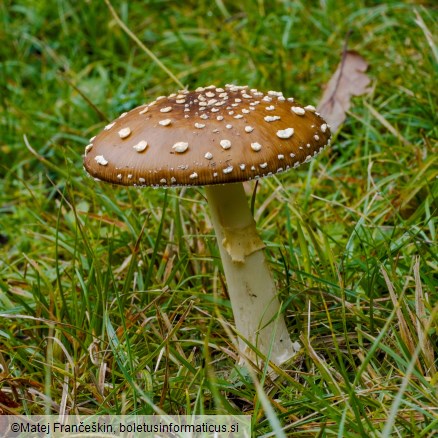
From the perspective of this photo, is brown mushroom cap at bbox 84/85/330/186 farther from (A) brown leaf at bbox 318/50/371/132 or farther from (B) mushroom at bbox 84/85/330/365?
(A) brown leaf at bbox 318/50/371/132

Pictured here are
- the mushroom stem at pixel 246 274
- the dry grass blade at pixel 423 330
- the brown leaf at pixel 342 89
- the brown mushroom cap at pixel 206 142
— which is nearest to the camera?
the brown mushroom cap at pixel 206 142

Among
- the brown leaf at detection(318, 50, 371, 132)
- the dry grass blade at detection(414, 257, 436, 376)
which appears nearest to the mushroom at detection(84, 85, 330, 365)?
the dry grass blade at detection(414, 257, 436, 376)

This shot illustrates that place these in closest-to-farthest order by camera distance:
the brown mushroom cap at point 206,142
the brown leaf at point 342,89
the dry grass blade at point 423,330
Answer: the brown mushroom cap at point 206,142, the dry grass blade at point 423,330, the brown leaf at point 342,89

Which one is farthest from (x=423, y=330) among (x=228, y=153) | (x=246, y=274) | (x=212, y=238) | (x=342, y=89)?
(x=342, y=89)

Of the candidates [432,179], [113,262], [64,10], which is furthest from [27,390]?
[64,10]

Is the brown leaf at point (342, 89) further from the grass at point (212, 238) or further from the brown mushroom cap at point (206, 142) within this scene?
the brown mushroom cap at point (206, 142)

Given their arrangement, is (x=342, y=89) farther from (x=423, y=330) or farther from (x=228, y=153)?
(x=228, y=153)

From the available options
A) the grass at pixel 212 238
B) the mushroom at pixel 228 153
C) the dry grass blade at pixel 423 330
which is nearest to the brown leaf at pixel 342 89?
the grass at pixel 212 238
